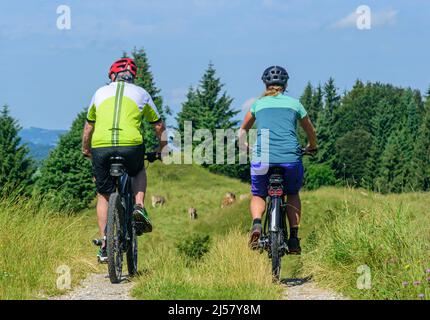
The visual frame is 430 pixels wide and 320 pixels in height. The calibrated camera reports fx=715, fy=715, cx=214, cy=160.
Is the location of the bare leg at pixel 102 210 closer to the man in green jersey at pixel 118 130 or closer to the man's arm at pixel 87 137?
the man in green jersey at pixel 118 130

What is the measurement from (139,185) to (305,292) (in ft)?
6.61

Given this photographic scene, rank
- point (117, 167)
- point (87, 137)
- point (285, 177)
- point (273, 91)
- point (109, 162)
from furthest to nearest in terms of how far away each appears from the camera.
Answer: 1. point (87, 137)
2. point (273, 91)
3. point (285, 177)
4. point (109, 162)
5. point (117, 167)

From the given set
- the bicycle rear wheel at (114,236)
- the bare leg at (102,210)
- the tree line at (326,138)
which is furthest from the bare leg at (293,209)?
the tree line at (326,138)

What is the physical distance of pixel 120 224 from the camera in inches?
279

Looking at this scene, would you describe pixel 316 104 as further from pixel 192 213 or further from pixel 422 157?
pixel 192 213

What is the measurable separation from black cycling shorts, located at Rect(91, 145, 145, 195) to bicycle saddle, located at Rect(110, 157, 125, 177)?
1.7 inches

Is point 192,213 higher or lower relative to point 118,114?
lower

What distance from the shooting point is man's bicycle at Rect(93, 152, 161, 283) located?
6.89m

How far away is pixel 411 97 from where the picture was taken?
109188 mm

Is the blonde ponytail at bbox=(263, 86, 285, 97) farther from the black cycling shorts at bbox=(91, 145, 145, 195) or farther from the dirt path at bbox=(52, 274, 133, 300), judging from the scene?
the dirt path at bbox=(52, 274, 133, 300)

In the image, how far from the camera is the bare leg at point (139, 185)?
7387mm

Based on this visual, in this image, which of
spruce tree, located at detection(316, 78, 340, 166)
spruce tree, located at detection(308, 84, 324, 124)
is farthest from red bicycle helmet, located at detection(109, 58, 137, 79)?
spruce tree, located at detection(308, 84, 324, 124)

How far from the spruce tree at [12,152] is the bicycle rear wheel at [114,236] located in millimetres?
52715

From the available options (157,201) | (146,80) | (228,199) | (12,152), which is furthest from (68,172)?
(146,80)
